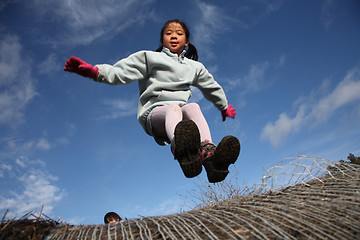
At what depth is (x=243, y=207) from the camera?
4.84 feet

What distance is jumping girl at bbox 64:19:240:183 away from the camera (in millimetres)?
1803

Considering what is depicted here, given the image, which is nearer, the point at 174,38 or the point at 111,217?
the point at 174,38

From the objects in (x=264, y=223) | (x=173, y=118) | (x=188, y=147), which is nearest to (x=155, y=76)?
(x=173, y=118)

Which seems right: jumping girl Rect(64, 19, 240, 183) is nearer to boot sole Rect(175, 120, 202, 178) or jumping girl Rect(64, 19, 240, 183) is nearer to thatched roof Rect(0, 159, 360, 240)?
boot sole Rect(175, 120, 202, 178)

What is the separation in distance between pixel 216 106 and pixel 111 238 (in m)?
2.00

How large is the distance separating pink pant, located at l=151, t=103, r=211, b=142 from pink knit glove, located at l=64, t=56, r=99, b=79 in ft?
1.93

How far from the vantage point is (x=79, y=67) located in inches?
83.3

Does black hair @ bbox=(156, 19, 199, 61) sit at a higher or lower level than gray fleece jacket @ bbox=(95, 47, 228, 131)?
higher

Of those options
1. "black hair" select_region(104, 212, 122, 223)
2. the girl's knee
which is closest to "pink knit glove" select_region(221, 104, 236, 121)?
the girl's knee

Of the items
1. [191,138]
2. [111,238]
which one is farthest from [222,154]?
[111,238]

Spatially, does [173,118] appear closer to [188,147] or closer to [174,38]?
[188,147]

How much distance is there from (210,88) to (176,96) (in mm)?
549

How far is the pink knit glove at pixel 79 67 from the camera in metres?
2.11

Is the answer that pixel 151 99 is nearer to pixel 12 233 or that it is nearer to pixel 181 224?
pixel 181 224
